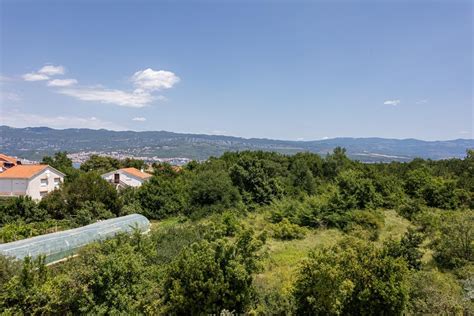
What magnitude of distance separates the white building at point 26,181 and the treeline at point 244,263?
14.8m

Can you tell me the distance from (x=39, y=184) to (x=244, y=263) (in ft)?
126

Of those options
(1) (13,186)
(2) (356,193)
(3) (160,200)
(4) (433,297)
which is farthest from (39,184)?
(4) (433,297)

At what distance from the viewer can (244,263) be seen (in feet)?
29.4

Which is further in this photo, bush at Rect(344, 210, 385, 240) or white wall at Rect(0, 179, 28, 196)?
white wall at Rect(0, 179, 28, 196)

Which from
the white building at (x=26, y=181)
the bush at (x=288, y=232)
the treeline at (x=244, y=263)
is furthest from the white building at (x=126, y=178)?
the bush at (x=288, y=232)

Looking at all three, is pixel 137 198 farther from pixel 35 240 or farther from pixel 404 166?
pixel 404 166

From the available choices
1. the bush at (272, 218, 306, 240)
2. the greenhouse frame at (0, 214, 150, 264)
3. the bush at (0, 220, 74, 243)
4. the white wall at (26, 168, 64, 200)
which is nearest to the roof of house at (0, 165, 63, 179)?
the white wall at (26, 168, 64, 200)

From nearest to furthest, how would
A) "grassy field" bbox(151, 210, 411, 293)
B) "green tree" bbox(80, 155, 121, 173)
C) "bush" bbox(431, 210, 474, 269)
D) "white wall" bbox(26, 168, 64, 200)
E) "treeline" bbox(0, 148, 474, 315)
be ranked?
"treeline" bbox(0, 148, 474, 315)
"grassy field" bbox(151, 210, 411, 293)
"bush" bbox(431, 210, 474, 269)
"white wall" bbox(26, 168, 64, 200)
"green tree" bbox(80, 155, 121, 173)

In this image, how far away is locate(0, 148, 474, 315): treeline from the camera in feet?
27.1

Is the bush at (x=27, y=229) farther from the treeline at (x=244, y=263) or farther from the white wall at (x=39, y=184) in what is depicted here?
the white wall at (x=39, y=184)

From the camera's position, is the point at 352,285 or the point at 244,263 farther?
the point at 244,263

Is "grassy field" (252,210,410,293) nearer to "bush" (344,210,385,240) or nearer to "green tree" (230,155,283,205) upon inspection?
"bush" (344,210,385,240)

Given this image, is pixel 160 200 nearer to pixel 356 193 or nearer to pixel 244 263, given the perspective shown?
pixel 356 193

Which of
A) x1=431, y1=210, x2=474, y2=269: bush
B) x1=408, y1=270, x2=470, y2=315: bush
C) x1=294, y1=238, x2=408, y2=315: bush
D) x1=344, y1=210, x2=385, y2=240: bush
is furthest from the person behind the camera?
x1=344, y1=210, x2=385, y2=240: bush
